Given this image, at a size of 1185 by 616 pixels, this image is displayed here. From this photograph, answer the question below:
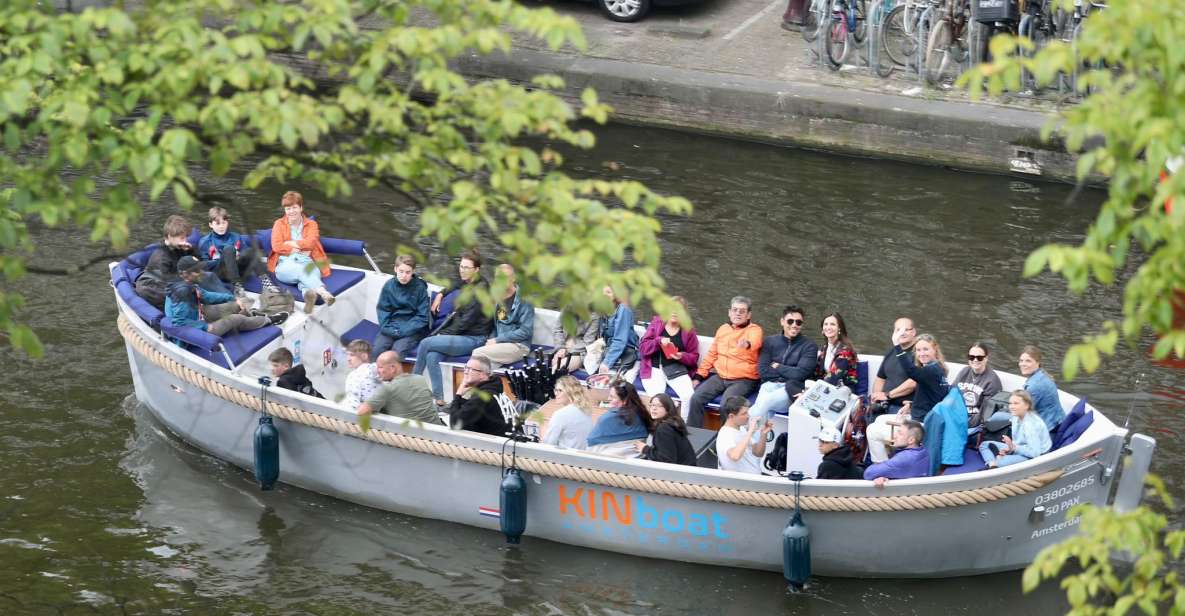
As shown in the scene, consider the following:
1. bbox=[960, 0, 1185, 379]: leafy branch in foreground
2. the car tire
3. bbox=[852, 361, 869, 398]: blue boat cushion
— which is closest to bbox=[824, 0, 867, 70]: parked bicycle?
the car tire

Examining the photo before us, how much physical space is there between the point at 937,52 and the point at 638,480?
12309 mm

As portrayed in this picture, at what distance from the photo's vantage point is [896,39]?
21281 mm

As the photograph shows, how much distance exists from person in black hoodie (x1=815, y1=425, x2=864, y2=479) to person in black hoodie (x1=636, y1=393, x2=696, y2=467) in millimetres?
920

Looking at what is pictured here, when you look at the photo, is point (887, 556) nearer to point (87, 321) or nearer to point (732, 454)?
point (732, 454)

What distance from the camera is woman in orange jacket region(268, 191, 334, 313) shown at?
42.1 feet

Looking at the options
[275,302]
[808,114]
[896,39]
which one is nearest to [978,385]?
[275,302]

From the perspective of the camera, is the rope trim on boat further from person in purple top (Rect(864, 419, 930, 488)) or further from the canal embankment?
the canal embankment

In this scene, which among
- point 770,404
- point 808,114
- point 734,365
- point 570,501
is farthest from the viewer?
point 808,114

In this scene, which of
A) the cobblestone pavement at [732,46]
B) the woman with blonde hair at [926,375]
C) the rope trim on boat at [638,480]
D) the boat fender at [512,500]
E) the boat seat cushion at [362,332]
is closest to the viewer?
the rope trim on boat at [638,480]

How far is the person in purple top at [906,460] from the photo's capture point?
10.1 meters

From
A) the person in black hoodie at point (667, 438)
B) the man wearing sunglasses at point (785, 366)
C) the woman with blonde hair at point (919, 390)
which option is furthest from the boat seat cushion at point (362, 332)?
the woman with blonde hair at point (919, 390)

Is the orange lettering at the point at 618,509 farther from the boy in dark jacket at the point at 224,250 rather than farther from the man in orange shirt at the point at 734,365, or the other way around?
the boy in dark jacket at the point at 224,250

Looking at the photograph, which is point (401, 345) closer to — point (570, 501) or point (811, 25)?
point (570, 501)

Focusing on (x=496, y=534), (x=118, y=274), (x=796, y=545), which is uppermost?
(x=118, y=274)
